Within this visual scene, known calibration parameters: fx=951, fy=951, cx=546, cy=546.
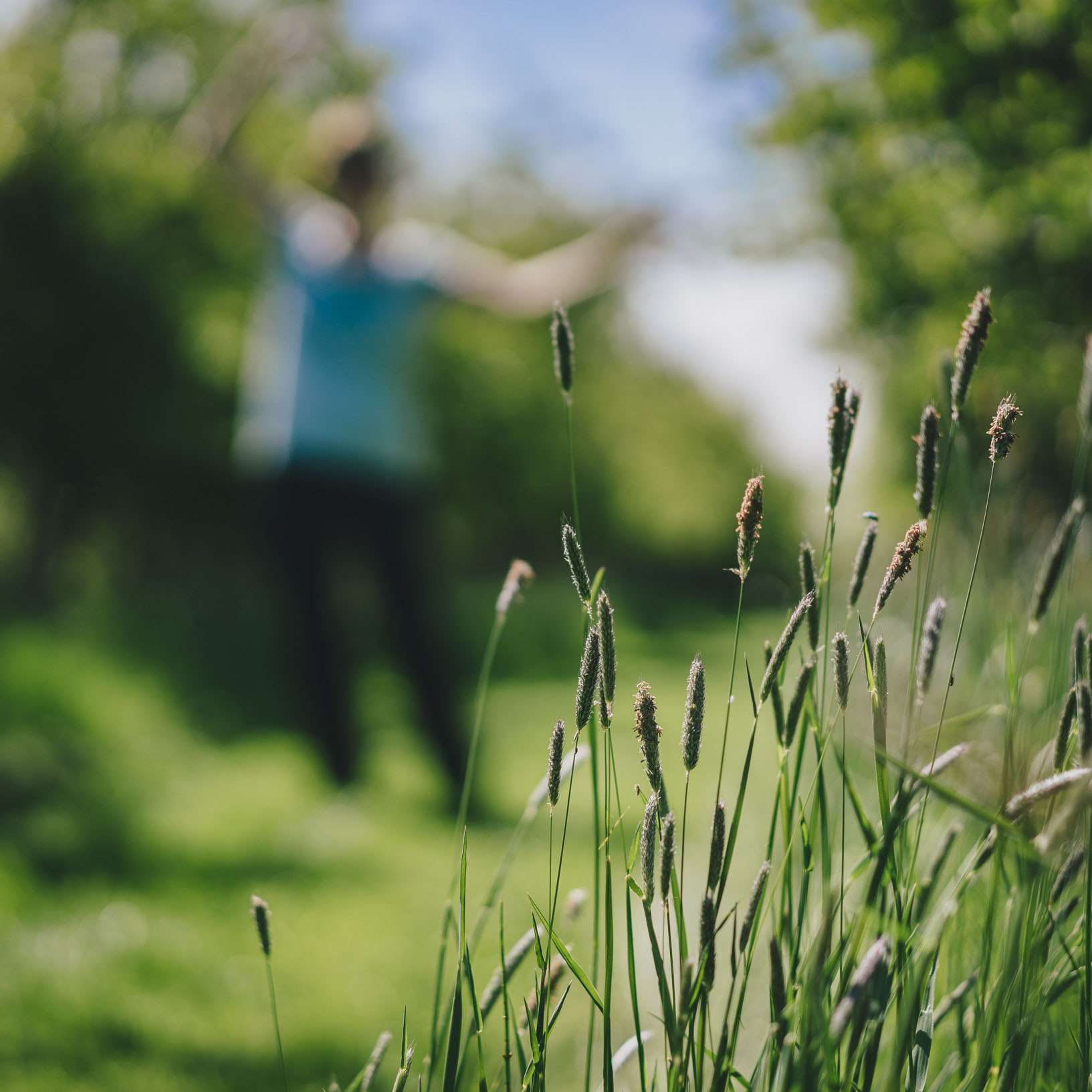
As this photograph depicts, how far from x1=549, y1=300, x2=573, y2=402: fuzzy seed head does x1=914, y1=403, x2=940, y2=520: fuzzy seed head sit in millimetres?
259

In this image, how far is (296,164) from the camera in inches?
294

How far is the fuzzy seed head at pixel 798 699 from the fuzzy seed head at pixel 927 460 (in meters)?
0.14

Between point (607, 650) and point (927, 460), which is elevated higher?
point (927, 460)

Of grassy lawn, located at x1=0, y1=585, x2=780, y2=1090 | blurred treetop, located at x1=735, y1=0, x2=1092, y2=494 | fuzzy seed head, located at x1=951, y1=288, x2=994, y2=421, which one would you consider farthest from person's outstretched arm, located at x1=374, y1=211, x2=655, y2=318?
fuzzy seed head, located at x1=951, y1=288, x2=994, y2=421

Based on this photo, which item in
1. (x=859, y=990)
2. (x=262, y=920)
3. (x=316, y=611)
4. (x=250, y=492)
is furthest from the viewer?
(x=250, y=492)

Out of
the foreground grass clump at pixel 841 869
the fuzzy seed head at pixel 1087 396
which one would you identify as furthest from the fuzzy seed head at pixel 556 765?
the fuzzy seed head at pixel 1087 396

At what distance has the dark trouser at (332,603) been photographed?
11.0 ft

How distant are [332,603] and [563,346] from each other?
2.84 meters

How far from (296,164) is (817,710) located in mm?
7724

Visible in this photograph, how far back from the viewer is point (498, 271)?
359 cm

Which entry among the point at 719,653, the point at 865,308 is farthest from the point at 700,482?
the point at 865,308

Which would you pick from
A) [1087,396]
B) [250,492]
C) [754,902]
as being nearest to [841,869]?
[754,902]

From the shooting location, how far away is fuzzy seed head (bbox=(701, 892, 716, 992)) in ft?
2.05

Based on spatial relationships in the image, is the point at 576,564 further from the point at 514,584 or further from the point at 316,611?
the point at 316,611
